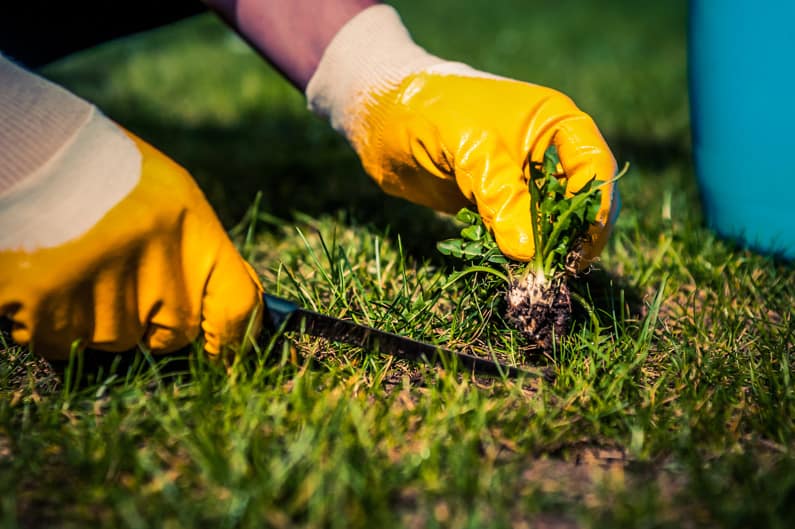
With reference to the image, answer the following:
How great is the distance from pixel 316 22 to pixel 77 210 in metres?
0.82

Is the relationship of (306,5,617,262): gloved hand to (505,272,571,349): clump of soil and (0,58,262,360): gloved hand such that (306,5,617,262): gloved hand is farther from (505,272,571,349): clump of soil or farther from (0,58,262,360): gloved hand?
(0,58,262,360): gloved hand

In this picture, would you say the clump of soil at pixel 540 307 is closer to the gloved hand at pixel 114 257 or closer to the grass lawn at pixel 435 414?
the grass lawn at pixel 435 414

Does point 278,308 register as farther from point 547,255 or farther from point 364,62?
point 364,62

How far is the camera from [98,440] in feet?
3.80

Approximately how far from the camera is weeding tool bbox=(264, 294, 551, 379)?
4.50 ft

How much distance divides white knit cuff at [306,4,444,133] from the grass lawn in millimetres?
368

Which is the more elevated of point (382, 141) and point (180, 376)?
point (382, 141)

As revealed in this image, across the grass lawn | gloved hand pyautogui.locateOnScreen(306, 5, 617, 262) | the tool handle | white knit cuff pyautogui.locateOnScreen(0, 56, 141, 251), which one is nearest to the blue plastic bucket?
the grass lawn

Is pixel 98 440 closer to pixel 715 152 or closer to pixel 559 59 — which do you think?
pixel 715 152

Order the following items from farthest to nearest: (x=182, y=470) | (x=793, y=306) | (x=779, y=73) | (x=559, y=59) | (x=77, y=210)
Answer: (x=559, y=59), (x=779, y=73), (x=793, y=306), (x=77, y=210), (x=182, y=470)

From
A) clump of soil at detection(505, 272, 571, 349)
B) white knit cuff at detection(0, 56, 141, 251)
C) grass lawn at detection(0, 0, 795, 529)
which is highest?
white knit cuff at detection(0, 56, 141, 251)

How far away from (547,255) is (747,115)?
96 centimetres

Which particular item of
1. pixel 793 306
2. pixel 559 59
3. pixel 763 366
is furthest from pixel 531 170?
pixel 559 59

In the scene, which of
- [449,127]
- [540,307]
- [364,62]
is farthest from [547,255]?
[364,62]
